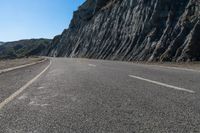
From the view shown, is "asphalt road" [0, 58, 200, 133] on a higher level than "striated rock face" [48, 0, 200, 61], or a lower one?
lower

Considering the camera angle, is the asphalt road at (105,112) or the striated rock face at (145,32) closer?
the asphalt road at (105,112)

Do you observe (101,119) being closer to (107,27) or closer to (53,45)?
(107,27)

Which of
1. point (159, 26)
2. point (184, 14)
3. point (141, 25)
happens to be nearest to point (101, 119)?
point (184, 14)

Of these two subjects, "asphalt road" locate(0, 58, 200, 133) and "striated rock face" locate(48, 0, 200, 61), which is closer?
"asphalt road" locate(0, 58, 200, 133)

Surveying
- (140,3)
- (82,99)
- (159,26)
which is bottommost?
(82,99)

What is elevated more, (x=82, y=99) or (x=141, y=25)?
(x=141, y=25)

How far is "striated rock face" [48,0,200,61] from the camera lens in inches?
1233

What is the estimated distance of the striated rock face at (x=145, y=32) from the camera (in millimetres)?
31328

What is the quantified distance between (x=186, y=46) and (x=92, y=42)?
37988mm

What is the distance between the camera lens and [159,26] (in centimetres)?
3903

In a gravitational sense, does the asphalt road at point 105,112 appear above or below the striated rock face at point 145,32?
below

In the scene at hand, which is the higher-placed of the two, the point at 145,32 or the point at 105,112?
the point at 145,32

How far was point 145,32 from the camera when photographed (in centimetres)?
4156

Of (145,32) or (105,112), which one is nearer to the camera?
(105,112)
